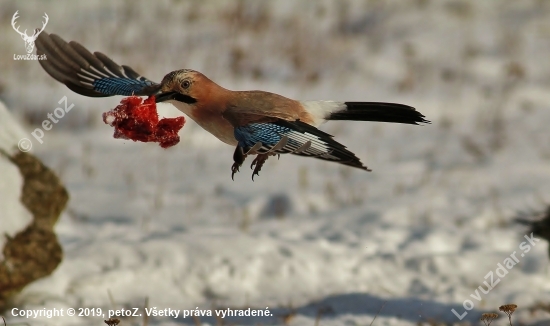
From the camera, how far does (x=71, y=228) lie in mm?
5613

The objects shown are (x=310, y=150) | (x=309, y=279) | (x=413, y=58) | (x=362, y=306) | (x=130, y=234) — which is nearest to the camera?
(x=310, y=150)

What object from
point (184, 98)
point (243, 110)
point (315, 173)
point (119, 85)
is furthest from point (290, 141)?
point (315, 173)

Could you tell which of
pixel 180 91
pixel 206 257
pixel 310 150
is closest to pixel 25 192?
pixel 206 257

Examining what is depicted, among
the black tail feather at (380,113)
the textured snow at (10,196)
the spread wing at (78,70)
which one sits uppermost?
the spread wing at (78,70)

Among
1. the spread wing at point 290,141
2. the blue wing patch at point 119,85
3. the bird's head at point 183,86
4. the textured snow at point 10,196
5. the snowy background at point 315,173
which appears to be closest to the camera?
the spread wing at point 290,141

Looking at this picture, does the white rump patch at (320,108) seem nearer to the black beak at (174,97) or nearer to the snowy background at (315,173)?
the black beak at (174,97)

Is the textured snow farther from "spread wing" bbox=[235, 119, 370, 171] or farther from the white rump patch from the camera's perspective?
"spread wing" bbox=[235, 119, 370, 171]

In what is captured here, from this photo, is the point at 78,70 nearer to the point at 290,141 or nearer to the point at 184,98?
the point at 184,98

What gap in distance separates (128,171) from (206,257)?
93.8 inches

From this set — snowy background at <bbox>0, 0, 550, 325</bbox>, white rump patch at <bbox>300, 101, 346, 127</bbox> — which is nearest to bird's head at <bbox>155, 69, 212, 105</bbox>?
white rump patch at <bbox>300, 101, 346, 127</bbox>

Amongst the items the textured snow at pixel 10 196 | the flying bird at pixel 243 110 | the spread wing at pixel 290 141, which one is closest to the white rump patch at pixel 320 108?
the flying bird at pixel 243 110

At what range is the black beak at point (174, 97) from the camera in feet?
7.25

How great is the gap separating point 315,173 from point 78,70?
185 inches

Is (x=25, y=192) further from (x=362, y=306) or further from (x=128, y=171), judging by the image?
(x=128, y=171)
